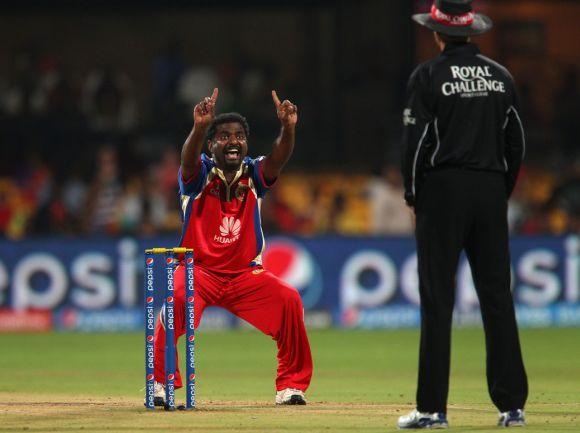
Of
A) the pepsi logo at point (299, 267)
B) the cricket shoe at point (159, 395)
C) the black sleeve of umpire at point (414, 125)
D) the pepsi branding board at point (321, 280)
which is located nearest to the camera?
the black sleeve of umpire at point (414, 125)

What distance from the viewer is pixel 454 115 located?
7.00m

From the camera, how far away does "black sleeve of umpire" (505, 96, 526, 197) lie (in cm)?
720

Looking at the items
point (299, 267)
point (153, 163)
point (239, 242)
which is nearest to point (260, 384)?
point (239, 242)

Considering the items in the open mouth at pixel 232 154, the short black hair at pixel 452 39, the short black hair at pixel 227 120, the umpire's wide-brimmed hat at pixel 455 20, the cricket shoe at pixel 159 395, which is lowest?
the cricket shoe at pixel 159 395

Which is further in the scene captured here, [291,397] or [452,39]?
[291,397]

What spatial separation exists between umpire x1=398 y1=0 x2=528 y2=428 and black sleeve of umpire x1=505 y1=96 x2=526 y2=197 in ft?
0.05

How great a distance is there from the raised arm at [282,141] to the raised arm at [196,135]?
0.45 metres

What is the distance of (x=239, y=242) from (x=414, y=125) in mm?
2174

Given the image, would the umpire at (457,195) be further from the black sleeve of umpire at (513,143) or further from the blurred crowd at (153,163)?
the blurred crowd at (153,163)

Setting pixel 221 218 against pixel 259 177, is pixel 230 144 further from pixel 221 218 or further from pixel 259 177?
pixel 221 218

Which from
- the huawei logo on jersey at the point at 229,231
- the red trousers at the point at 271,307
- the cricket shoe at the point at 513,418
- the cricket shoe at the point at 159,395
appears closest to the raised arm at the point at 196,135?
the huawei logo on jersey at the point at 229,231

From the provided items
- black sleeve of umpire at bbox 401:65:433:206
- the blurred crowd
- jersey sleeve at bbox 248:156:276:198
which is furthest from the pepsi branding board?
black sleeve of umpire at bbox 401:65:433:206

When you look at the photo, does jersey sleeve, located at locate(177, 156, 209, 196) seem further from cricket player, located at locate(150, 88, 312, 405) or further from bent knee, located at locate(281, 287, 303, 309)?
bent knee, located at locate(281, 287, 303, 309)

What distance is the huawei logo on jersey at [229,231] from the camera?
8.72 metres
